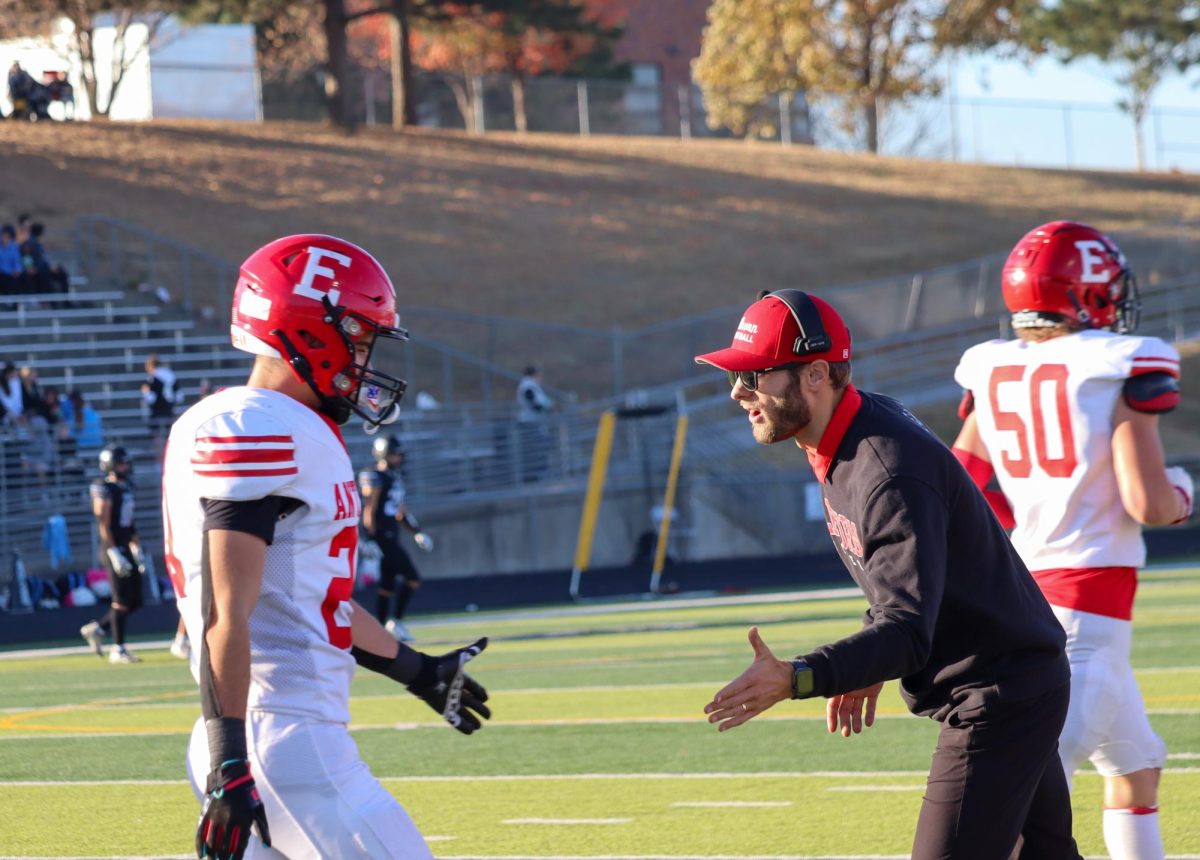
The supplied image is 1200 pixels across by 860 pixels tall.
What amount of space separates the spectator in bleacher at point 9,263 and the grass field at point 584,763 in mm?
14386

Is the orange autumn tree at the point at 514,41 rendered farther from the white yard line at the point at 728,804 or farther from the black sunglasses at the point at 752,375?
the black sunglasses at the point at 752,375

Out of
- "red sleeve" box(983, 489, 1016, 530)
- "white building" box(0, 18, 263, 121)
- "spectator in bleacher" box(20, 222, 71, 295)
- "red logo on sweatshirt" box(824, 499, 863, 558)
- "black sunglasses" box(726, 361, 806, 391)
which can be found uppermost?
"white building" box(0, 18, 263, 121)

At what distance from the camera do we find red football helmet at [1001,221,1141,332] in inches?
187

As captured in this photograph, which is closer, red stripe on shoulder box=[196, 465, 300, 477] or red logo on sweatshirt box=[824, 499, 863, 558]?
red stripe on shoulder box=[196, 465, 300, 477]

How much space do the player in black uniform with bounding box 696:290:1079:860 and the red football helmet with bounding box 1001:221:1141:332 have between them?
46.8 inches

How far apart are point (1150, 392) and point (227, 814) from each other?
260cm

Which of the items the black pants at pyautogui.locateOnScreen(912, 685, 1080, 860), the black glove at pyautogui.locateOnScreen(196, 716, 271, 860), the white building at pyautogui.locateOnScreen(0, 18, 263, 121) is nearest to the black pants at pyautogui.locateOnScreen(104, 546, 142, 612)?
the black glove at pyautogui.locateOnScreen(196, 716, 271, 860)

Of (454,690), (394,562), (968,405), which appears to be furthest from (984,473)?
(394,562)

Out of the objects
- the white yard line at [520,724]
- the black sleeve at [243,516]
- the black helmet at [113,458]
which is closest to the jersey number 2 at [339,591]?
the black sleeve at [243,516]

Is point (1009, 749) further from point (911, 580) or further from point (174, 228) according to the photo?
point (174, 228)

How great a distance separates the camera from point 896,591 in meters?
3.38

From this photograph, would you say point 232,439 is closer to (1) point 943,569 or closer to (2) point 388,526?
(1) point 943,569

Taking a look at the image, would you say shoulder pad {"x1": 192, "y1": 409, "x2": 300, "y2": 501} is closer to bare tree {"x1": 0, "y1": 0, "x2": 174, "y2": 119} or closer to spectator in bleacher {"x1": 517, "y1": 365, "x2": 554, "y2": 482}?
spectator in bleacher {"x1": 517, "y1": 365, "x2": 554, "y2": 482}

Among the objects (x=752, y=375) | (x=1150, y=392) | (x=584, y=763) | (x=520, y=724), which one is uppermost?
(x=752, y=375)
